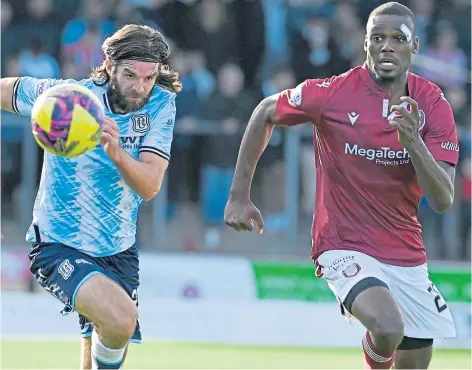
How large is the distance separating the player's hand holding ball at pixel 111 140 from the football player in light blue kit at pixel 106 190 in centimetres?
28

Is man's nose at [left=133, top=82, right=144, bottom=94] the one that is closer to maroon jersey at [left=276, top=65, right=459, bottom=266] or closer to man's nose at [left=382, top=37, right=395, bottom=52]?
maroon jersey at [left=276, top=65, right=459, bottom=266]

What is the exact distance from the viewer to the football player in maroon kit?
629 cm

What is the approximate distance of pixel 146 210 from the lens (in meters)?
12.3

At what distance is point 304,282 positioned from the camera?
1174 cm

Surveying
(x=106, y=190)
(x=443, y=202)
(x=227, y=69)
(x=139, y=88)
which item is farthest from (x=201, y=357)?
(x=443, y=202)

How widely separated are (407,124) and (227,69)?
6962 millimetres

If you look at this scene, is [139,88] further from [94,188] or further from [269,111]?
[269,111]

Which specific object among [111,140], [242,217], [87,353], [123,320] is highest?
[111,140]

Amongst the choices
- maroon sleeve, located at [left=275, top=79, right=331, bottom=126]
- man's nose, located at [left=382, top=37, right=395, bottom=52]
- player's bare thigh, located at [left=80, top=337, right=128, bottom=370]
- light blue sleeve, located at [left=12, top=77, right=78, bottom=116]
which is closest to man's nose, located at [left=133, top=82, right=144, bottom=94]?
light blue sleeve, located at [left=12, top=77, right=78, bottom=116]

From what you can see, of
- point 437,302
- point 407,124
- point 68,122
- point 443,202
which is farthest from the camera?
point 437,302

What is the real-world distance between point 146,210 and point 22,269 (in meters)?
1.51

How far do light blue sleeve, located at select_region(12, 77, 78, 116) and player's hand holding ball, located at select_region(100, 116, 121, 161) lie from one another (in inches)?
33.0

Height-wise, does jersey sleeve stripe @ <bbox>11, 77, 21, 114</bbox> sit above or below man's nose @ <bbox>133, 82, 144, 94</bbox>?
below

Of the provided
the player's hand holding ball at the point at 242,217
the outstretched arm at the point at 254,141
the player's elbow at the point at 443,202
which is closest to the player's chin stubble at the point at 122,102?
the outstretched arm at the point at 254,141
